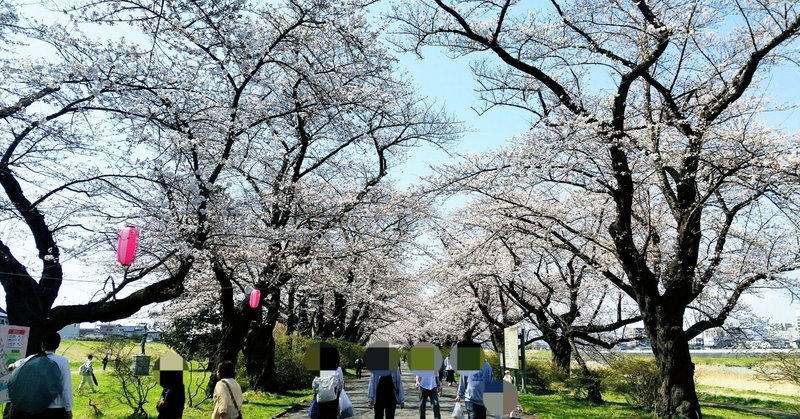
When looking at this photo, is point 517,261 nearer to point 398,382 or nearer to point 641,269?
point 641,269

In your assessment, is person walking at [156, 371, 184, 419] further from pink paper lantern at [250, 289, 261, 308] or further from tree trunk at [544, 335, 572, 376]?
tree trunk at [544, 335, 572, 376]

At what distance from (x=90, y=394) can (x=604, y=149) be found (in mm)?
15838

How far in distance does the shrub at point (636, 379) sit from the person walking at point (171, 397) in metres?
11.4

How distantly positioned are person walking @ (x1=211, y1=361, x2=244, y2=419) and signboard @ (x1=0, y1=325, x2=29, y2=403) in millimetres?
3149

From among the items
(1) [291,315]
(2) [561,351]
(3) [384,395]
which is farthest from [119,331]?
(2) [561,351]

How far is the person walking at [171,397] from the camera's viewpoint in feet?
22.2

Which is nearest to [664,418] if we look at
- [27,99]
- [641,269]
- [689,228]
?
[641,269]

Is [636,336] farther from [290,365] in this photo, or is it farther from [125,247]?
[125,247]

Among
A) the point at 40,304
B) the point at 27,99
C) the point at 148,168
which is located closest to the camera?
the point at 27,99

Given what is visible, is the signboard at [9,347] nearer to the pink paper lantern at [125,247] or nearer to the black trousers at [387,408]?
the pink paper lantern at [125,247]

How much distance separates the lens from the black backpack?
5168 mm

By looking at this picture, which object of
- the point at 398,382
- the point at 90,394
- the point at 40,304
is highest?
the point at 40,304

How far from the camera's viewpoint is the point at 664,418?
938 cm

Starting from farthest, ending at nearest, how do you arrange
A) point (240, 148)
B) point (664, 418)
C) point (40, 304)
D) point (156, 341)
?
point (156, 341) < point (240, 148) < point (664, 418) < point (40, 304)
